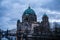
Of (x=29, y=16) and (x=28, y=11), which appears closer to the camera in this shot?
(x=29, y=16)

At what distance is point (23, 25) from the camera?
2082 inches

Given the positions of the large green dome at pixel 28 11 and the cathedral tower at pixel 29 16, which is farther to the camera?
the large green dome at pixel 28 11

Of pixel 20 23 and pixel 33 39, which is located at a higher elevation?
pixel 20 23

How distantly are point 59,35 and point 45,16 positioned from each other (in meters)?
21.1

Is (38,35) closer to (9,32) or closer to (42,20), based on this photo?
(42,20)

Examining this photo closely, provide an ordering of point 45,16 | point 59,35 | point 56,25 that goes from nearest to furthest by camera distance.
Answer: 1. point 59,35
2. point 56,25
3. point 45,16

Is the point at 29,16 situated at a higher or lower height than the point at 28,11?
lower

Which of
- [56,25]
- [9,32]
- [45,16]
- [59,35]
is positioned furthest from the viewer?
[9,32]

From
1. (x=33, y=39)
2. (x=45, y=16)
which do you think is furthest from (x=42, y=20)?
(x=33, y=39)

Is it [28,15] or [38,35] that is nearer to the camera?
[38,35]

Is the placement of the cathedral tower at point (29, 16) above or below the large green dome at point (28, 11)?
below

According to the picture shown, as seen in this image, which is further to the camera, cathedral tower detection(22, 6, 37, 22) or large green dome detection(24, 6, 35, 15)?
large green dome detection(24, 6, 35, 15)

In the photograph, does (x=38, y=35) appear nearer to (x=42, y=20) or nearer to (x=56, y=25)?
(x=56, y=25)

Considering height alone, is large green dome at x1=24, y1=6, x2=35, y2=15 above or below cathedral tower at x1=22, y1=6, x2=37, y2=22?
above
